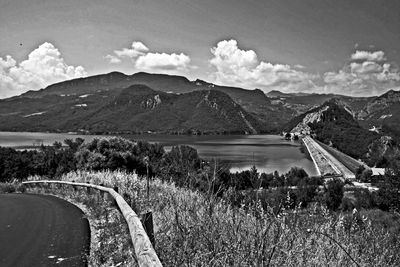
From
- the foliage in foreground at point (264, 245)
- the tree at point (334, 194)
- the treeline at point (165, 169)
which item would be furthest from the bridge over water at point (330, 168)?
the foliage in foreground at point (264, 245)

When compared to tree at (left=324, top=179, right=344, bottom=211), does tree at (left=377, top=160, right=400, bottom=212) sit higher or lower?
higher

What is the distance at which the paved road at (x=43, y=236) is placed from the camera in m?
4.86

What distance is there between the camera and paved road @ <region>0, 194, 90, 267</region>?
486 centimetres

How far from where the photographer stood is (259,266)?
2.91 metres

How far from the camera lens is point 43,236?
6.25m

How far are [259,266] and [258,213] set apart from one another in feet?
5.46

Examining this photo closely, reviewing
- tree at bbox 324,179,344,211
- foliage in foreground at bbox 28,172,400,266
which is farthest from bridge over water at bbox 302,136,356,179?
foliage in foreground at bbox 28,172,400,266

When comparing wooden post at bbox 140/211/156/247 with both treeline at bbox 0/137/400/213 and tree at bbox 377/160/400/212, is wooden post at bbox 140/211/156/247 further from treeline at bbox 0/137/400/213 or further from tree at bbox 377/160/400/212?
tree at bbox 377/160/400/212

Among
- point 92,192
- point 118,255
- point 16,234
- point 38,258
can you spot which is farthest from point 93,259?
point 92,192

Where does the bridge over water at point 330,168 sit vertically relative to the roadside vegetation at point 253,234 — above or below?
below

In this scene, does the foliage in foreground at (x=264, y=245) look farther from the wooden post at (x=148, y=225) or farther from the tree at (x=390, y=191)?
the tree at (x=390, y=191)

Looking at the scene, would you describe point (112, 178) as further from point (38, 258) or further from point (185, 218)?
point (185, 218)

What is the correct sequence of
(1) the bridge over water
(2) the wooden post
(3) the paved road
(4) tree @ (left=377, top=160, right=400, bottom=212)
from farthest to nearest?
(1) the bridge over water → (4) tree @ (left=377, top=160, right=400, bottom=212) → (3) the paved road → (2) the wooden post

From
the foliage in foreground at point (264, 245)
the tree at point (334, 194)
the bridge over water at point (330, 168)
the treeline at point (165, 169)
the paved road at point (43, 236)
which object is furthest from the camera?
the bridge over water at point (330, 168)
